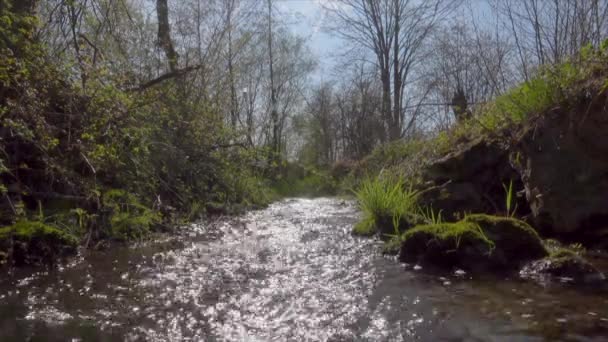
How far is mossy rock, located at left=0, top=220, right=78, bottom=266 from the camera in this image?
3654mm

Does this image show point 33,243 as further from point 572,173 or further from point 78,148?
point 572,173

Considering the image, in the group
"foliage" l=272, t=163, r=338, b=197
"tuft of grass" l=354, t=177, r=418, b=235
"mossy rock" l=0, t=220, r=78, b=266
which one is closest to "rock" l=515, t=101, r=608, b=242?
"tuft of grass" l=354, t=177, r=418, b=235

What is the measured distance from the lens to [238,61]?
44.9 ft

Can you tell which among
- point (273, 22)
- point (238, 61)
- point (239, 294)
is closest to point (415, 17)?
point (273, 22)

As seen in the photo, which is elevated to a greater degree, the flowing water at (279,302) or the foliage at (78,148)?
the foliage at (78,148)

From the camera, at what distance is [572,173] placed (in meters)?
4.36

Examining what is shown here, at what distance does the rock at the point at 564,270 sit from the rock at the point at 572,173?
100cm

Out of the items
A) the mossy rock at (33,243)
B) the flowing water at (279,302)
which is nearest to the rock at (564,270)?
the flowing water at (279,302)

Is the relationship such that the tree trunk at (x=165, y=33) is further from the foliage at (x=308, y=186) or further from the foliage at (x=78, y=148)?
the foliage at (x=308, y=186)

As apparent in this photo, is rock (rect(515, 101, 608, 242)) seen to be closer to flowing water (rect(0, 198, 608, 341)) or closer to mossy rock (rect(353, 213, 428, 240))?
mossy rock (rect(353, 213, 428, 240))

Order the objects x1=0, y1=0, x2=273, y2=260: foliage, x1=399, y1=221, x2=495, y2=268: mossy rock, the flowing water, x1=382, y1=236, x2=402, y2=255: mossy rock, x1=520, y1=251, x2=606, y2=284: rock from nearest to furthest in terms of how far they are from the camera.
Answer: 1. the flowing water
2. x1=520, y1=251, x2=606, y2=284: rock
3. x1=399, y1=221, x2=495, y2=268: mossy rock
4. x1=0, y1=0, x2=273, y2=260: foliage
5. x1=382, y1=236, x2=402, y2=255: mossy rock

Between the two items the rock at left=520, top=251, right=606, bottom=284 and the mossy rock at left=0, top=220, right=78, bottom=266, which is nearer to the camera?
the rock at left=520, top=251, right=606, bottom=284

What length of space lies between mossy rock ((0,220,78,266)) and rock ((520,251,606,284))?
438 centimetres

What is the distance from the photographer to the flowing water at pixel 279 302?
7.67 ft
